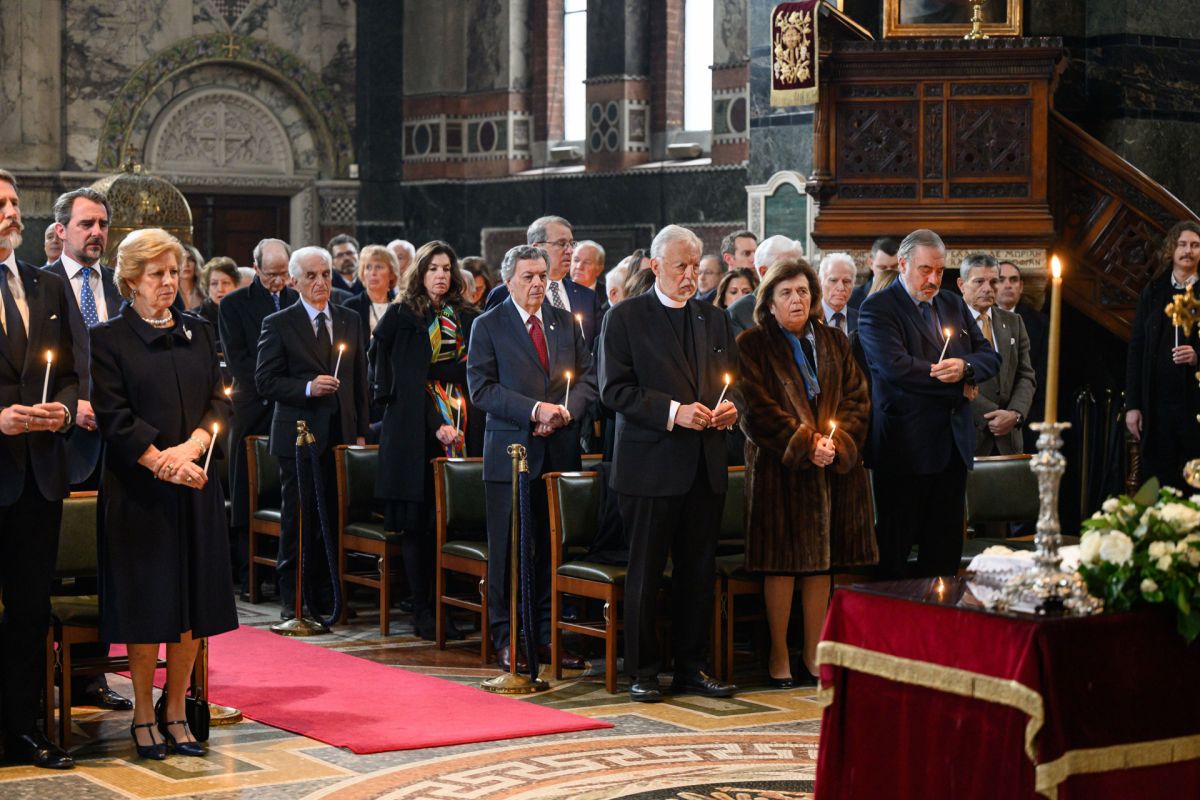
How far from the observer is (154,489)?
5.66m

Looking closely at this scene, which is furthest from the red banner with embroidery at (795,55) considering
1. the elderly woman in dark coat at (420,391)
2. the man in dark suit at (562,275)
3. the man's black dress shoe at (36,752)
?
the man's black dress shoe at (36,752)

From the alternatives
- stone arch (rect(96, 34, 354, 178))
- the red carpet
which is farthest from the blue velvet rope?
stone arch (rect(96, 34, 354, 178))

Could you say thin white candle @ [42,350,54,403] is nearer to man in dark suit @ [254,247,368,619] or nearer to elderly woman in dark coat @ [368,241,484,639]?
elderly woman in dark coat @ [368,241,484,639]

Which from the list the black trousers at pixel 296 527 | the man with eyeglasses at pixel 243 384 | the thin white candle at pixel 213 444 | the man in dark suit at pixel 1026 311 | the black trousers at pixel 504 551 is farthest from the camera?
the man in dark suit at pixel 1026 311

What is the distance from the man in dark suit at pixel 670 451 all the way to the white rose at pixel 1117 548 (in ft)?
8.28

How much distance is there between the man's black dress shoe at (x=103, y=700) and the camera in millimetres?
6551

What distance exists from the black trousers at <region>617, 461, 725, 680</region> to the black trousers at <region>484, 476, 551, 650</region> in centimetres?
64

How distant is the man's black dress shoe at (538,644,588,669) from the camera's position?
731 centimetres

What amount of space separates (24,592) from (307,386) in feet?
9.53

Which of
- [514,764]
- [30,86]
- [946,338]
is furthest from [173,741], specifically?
[30,86]

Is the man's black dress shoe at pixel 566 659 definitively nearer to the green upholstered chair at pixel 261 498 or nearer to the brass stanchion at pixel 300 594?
the brass stanchion at pixel 300 594

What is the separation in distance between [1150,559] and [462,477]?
394 centimetres

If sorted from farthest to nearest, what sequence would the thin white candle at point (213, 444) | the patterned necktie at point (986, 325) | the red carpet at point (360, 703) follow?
the patterned necktie at point (986, 325)
the red carpet at point (360, 703)
the thin white candle at point (213, 444)

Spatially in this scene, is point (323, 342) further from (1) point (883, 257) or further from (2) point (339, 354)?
(1) point (883, 257)
